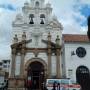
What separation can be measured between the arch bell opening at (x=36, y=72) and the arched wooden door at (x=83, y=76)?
5226mm

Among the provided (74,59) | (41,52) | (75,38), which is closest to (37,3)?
A: (41,52)

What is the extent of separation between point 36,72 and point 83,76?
7649 millimetres

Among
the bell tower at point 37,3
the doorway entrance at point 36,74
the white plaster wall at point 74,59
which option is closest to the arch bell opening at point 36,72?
the doorway entrance at point 36,74

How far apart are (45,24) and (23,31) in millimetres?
3916

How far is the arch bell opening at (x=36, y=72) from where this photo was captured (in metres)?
33.6

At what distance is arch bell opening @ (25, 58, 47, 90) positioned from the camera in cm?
3356

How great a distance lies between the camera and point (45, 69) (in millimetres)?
33625

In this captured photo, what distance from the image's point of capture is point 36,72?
1362 inches

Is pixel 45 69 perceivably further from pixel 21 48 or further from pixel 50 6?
pixel 50 6

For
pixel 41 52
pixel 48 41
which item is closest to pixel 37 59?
pixel 41 52

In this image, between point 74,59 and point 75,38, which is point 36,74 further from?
point 75,38

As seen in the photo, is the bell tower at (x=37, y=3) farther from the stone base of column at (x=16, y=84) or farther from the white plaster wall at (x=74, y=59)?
the stone base of column at (x=16, y=84)

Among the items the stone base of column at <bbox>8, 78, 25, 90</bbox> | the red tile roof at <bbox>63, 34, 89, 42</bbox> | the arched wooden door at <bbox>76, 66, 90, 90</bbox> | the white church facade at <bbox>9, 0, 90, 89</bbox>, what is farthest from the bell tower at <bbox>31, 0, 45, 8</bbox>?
the stone base of column at <bbox>8, 78, 25, 90</bbox>

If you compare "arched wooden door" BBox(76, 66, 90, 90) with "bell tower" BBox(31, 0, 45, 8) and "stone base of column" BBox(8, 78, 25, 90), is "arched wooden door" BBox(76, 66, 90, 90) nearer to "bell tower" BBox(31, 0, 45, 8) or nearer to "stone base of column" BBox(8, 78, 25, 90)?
"stone base of column" BBox(8, 78, 25, 90)
